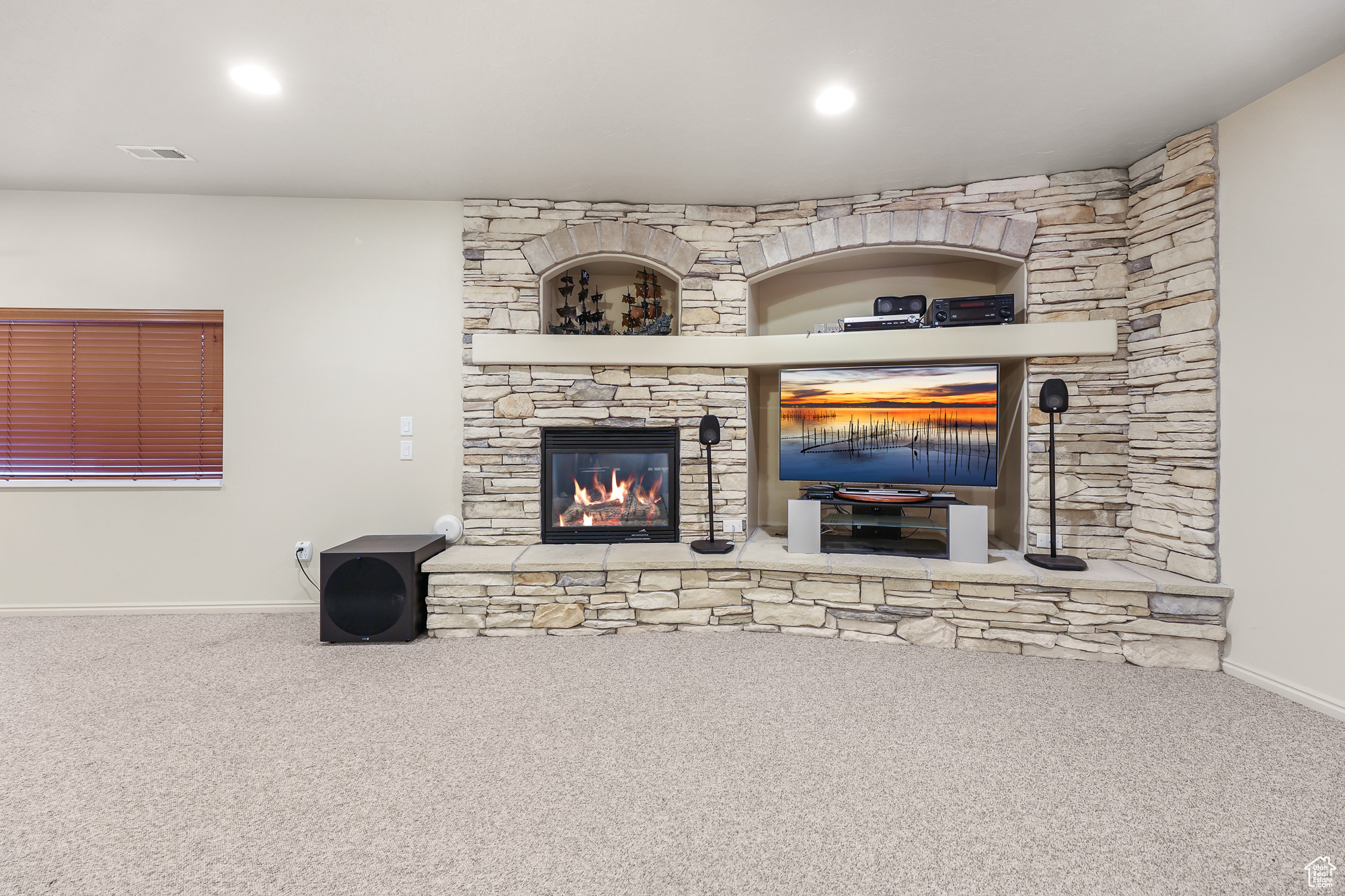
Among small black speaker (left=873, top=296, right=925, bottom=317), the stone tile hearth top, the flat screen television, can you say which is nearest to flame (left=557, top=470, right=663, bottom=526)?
the stone tile hearth top

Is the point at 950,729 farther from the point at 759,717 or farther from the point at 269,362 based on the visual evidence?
the point at 269,362

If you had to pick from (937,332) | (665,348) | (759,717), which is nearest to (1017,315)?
(937,332)

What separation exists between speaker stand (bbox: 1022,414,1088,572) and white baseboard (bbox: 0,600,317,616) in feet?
13.2

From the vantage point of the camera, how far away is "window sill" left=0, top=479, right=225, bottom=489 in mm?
3152

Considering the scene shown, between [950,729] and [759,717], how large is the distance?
2.21ft

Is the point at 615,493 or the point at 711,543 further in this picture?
the point at 615,493

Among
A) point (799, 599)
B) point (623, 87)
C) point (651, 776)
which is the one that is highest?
point (623, 87)

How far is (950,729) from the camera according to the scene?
195cm

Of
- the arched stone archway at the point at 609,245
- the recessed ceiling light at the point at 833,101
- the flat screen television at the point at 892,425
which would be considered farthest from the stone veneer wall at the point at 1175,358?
the arched stone archway at the point at 609,245

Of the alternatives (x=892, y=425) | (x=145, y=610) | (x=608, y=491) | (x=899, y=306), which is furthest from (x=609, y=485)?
(x=145, y=610)

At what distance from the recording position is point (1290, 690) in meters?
2.21

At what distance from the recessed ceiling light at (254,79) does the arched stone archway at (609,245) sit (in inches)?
52.1

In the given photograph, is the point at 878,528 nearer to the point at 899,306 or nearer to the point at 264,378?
the point at 899,306

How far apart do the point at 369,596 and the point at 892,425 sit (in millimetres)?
2970
